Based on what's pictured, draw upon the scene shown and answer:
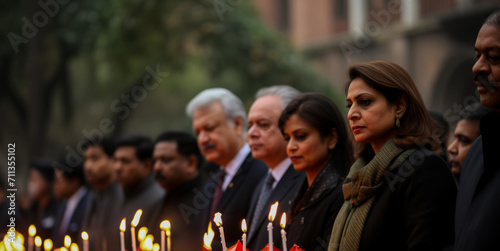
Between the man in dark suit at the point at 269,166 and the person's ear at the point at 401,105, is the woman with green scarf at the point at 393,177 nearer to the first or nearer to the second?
the person's ear at the point at 401,105

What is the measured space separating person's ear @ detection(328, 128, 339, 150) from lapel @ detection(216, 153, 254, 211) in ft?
3.86

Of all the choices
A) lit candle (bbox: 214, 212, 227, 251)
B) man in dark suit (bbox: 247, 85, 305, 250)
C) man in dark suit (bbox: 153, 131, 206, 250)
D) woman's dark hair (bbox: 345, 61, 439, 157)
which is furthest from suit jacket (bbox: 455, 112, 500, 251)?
man in dark suit (bbox: 153, 131, 206, 250)

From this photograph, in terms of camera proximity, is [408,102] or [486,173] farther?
[408,102]

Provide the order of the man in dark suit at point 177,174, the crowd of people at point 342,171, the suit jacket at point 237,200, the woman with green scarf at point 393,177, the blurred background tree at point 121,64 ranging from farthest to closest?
the blurred background tree at point 121,64 < the man in dark suit at point 177,174 < the suit jacket at point 237,200 < the woman with green scarf at point 393,177 < the crowd of people at point 342,171

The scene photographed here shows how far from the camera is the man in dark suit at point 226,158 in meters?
4.86

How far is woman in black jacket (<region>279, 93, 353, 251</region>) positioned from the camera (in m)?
3.67

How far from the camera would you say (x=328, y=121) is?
3982 millimetres

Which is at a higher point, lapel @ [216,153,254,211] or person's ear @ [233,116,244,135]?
person's ear @ [233,116,244,135]

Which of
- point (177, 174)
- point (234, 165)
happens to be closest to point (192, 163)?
point (177, 174)

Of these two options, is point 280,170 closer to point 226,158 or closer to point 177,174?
point 226,158

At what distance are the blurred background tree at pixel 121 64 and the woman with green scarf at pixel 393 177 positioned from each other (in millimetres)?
9930

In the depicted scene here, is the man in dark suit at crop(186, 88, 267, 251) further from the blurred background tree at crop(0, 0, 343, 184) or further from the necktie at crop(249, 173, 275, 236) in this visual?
the blurred background tree at crop(0, 0, 343, 184)

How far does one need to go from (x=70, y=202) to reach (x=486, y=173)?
6.58 meters

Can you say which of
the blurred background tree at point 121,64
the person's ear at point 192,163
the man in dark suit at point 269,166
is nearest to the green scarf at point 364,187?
Answer: the man in dark suit at point 269,166
